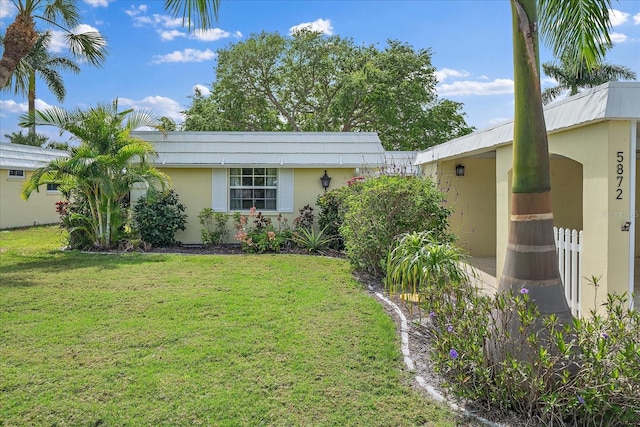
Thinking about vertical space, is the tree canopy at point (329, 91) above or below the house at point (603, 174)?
above

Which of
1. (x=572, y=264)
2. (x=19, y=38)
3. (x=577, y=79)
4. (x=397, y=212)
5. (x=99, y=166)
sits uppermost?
(x=577, y=79)

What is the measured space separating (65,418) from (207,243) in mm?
8909

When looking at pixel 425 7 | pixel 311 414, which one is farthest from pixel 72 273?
pixel 425 7

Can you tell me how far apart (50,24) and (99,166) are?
3624 millimetres

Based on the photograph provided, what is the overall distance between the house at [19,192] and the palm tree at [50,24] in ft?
24.7

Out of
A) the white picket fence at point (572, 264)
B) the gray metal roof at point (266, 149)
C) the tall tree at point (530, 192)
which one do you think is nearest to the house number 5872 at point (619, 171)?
the white picket fence at point (572, 264)

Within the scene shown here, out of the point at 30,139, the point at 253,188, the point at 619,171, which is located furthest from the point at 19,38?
the point at 30,139

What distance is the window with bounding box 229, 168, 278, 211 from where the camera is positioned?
1249cm

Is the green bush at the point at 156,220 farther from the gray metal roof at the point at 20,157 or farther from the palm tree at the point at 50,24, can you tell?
the gray metal roof at the point at 20,157

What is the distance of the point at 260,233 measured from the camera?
1137cm

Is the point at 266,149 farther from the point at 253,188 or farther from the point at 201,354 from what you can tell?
the point at 201,354

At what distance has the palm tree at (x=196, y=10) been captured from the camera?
14.6 feet

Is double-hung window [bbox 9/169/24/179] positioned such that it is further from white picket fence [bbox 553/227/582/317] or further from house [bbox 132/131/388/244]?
white picket fence [bbox 553/227/582/317]

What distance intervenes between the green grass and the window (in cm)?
494
